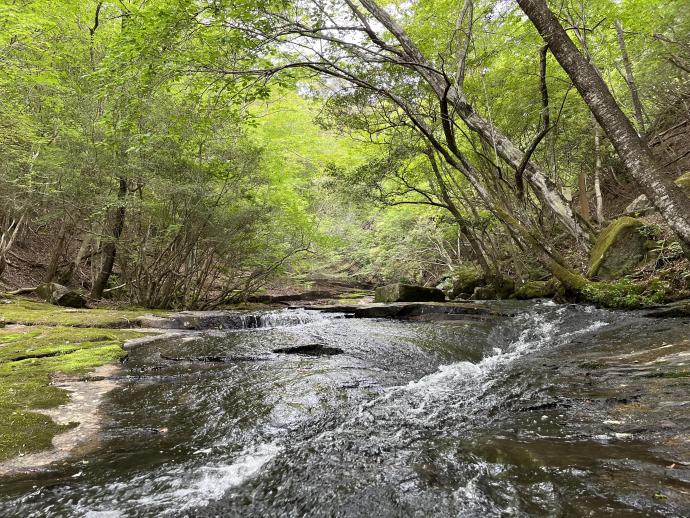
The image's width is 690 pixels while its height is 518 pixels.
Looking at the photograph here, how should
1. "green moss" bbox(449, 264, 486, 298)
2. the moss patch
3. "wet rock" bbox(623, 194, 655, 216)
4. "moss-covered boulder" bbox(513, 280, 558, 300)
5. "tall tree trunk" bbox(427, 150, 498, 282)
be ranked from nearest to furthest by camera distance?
the moss patch
"moss-covered boulder" bbox(513, 280, 558, 300)
"wet rock" bbox(623, 194, 655, 216)
"tall tree trunk" bbox(427, 150, 498, 282)
"green moss" bbox(449, 264, 486, 298)

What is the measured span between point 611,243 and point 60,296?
48.7 feet

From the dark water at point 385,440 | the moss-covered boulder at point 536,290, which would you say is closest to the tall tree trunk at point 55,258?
the dark water at point 385,440

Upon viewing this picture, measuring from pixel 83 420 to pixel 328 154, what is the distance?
14.8 metres

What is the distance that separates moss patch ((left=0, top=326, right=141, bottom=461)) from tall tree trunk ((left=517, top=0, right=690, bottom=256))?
681cm

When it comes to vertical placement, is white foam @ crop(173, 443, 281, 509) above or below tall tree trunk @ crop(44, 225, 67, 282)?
below

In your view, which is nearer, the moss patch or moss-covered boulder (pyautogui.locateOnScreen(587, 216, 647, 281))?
the moss patch

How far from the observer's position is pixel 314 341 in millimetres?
6852

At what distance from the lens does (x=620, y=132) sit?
5.41 m

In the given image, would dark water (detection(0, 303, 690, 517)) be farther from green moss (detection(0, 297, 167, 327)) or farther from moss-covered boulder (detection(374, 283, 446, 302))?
moss-covered boulder (detection(374, 283, 446, 302))

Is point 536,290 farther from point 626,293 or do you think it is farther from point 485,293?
point 626,293

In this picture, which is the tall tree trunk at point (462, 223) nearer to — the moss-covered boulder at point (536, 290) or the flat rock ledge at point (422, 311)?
the moss-covered boulder at point (536, 290)

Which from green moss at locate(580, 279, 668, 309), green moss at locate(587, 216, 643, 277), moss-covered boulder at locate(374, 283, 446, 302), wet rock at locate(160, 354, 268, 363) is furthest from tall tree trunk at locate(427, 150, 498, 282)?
wet rock at locate(160, 354, 268, 363)

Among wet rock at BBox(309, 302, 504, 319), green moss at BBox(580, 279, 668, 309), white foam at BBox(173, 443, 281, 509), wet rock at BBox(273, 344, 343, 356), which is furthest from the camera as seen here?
wet rock at BBox(309, 302, 504, 319)

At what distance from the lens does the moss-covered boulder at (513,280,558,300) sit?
39.6 ft
